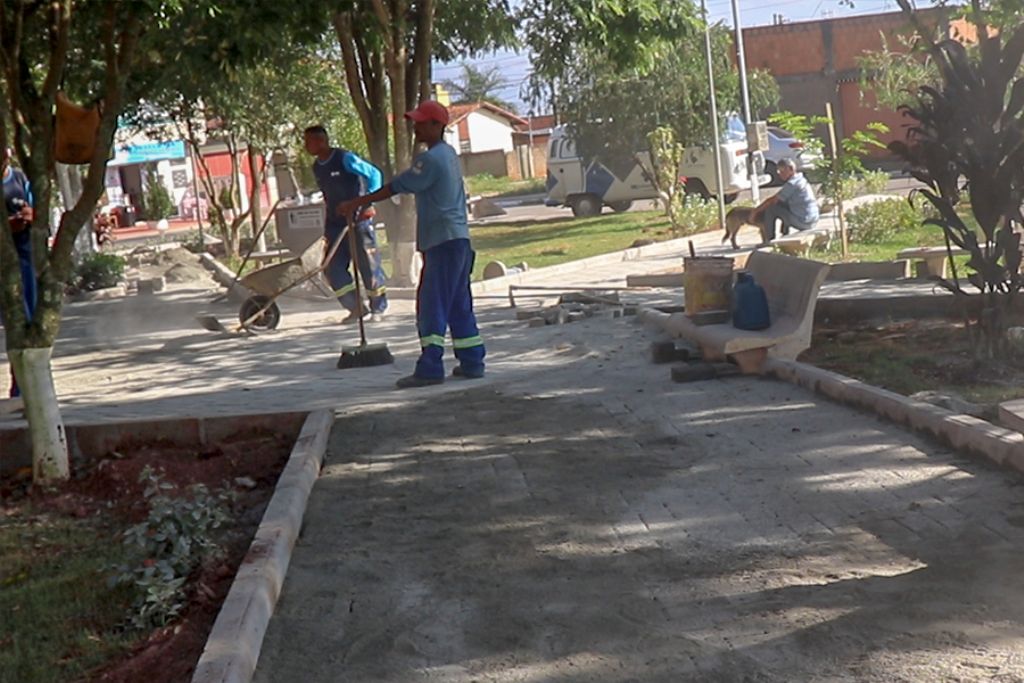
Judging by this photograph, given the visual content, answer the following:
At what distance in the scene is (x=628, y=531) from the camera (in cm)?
606

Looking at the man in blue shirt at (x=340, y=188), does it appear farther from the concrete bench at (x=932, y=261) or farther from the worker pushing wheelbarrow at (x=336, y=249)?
the concrete bench at (x=932, y=261)

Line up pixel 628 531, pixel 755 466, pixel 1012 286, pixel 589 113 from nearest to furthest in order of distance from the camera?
pixel 628 531 < pixel 755 466 < pixel 1012 286 < pixel 589 113

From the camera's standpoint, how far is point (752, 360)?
9688 mm

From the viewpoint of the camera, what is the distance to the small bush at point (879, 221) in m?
19.6

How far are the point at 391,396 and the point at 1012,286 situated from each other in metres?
3.99

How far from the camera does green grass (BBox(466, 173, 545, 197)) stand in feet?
183

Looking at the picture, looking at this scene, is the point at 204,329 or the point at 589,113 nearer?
the point at 204,329

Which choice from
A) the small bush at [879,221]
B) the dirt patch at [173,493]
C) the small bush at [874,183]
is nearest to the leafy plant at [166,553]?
the dirt patch at [173,493]

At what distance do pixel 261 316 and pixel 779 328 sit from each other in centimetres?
632

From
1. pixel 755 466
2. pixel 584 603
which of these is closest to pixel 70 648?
pixel 584 603

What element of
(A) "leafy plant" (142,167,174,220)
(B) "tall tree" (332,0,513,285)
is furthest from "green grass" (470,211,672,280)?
(A) "leafy plant" (142,167,174,220)

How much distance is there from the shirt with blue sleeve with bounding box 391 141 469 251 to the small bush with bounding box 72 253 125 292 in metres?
13.5

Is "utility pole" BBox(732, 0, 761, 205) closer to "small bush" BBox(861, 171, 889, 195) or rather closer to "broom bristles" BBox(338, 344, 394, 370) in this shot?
"small bush" BBox(861, 171, 889, 195)

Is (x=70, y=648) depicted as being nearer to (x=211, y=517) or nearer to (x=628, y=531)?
(x=211, y=517)
